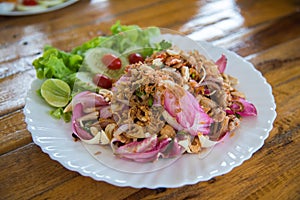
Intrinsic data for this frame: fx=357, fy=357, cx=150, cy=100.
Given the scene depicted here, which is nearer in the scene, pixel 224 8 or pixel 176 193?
pixel 176 193

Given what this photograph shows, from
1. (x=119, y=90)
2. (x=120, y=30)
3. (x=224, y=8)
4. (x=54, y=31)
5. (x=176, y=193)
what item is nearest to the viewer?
(x=176, y=193)

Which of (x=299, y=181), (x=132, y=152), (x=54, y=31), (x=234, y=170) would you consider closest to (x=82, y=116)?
(x=132, y=152)

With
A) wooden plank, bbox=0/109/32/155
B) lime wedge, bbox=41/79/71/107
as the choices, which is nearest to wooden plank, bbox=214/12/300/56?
lime wedge, bbox=41/79/71/107

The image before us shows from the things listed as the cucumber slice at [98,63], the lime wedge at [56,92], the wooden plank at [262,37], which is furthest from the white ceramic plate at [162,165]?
the wooden plank at [262,37]

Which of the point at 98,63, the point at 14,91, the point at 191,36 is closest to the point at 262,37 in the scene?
the point at 191,36

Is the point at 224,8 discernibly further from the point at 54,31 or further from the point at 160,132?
the point at 160,132

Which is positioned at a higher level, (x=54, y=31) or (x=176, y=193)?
(x=54, y=31)

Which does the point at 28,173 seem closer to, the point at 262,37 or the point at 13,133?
the point at 13,133

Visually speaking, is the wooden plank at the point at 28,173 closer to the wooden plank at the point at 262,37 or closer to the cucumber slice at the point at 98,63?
the cucumber slice at the point at 98,63
